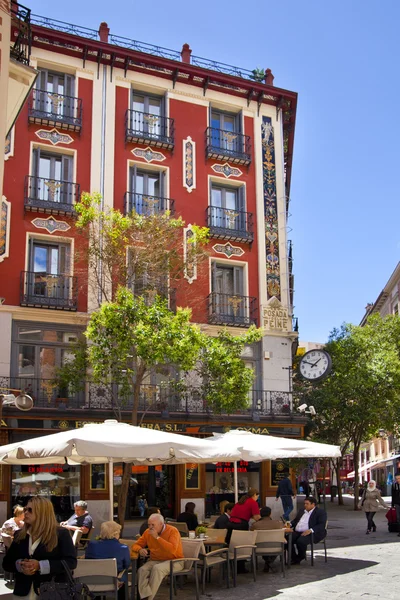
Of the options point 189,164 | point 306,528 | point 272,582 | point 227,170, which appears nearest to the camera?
point 272,582

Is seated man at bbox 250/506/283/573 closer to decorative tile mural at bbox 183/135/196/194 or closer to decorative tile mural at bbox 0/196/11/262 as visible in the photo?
decorative tile mural at bbox 0/196/11/262

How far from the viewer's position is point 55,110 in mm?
25609

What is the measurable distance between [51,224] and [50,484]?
28.9 ft

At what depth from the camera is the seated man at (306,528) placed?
509 inches

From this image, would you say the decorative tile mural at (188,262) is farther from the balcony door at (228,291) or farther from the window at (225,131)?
the window at (225,131)

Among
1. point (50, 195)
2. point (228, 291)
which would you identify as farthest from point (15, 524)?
point (228, 291)

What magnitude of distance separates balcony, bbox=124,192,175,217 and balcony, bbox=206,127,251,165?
291 cm

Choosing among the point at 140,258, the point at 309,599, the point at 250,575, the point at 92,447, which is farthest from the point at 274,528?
the point at 140,258

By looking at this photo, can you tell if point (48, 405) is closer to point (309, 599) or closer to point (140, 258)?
point (140, 258)

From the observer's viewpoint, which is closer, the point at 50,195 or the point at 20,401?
the point at 20,401

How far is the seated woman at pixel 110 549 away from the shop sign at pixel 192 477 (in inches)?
611

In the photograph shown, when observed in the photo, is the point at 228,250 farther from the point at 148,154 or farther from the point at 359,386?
the point at 359,386

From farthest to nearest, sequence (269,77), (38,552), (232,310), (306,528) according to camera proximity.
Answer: (269,77), (232,310), (306,528), (38,552)

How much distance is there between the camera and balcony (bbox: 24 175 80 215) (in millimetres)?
24141
